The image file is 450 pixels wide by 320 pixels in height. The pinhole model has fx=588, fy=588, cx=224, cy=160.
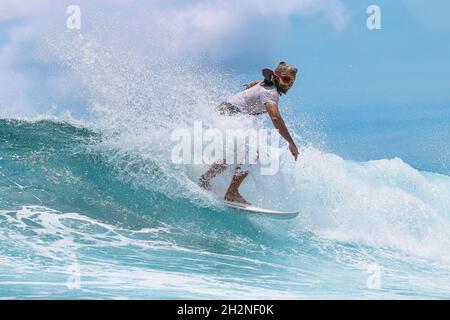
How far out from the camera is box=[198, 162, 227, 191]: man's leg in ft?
25.7

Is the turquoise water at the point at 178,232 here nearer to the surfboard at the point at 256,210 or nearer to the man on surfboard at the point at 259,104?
the surfboard at the point at 256,210

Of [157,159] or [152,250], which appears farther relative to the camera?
[157,159]

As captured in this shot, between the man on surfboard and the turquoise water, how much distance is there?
317 millimetres

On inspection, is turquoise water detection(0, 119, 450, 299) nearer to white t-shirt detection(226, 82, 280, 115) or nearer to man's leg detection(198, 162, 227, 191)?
man's leg detection(198, 162, 227, 191)

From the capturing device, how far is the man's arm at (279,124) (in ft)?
23.3

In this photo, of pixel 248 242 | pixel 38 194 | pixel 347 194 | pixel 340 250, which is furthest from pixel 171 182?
pixel 347 194

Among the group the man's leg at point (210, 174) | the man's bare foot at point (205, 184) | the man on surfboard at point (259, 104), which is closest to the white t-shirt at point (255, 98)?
the man on surfboard at point (259, 104)

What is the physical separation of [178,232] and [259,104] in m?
2.06

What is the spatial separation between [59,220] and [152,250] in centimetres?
143

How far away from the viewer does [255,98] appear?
7.53 metres

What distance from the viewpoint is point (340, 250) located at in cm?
848

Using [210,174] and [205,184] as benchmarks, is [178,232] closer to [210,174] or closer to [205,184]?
[205,184]

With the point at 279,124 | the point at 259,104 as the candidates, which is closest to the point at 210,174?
the point at 259,104
